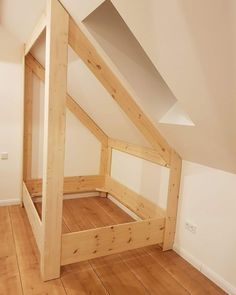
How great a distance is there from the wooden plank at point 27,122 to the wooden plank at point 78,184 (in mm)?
198

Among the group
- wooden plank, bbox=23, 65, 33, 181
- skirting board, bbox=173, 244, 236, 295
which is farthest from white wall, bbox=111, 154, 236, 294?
wooden plank, bbox=23, 65, 33, 181

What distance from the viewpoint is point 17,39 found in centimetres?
330

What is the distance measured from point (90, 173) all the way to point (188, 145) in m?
2.21

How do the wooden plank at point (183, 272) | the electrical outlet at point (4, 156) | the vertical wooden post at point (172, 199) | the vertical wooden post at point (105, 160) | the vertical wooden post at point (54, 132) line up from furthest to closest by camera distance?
the vertical wooden post at point (105, 160)
the electrical outlet at point (4, 156)
the vertical wooden post at point (172, 199)
the wooden plank at point (183, 272)
the vertical wooden post at point (54, 132)

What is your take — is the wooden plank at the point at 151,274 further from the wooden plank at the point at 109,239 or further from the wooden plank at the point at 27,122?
the wooden plank at the point at 27,122

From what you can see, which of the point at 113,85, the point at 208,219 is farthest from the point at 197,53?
the point at 208,219

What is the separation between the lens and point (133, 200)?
329cm

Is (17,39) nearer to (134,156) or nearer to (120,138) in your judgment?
(120,138)

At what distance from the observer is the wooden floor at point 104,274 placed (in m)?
1.97

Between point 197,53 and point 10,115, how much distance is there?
284cm

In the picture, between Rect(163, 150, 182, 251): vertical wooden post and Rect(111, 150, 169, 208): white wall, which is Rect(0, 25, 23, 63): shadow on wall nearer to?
Rect(111, 150, 169, 208): white wall

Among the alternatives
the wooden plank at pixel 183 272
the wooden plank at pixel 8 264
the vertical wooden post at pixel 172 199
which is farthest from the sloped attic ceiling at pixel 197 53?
the wooden plank at pixel 8 264

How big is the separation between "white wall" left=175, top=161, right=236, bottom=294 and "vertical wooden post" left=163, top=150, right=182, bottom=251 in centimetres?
5

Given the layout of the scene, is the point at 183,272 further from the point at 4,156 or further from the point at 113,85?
the point at 4,156
